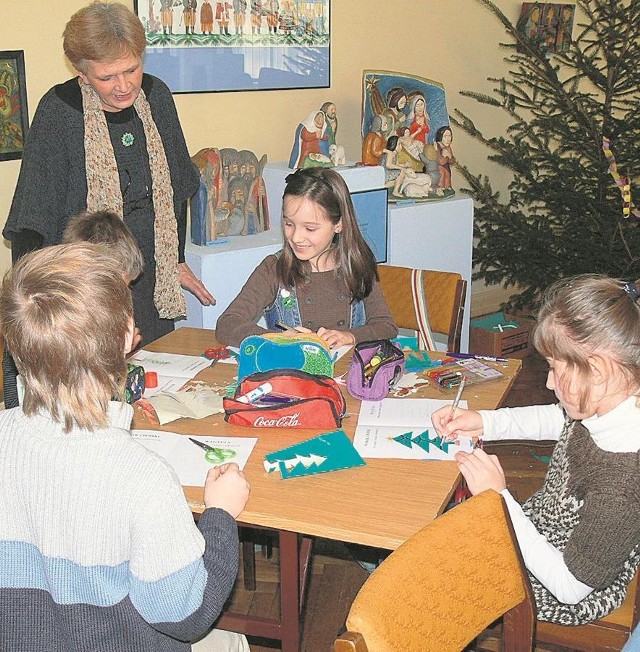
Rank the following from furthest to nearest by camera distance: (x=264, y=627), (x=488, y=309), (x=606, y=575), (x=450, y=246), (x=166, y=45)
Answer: (x=488, y=309) < (x=450, y=246) < (x=166, y=45) < (x=264, y=627) < (x=606, y=575)

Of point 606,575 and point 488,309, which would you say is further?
point 488,309

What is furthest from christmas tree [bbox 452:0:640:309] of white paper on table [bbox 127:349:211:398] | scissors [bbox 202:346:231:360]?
white paper on table [bbox 127:349:211:398]

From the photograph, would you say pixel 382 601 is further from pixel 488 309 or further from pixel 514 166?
pixel 488 309

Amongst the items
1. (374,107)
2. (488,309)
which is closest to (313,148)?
(374,107)

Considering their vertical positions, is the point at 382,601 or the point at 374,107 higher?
the point at 374,107

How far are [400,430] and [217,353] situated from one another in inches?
25.9

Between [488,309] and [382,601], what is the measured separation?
4380mm

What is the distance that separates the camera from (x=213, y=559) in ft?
4.50

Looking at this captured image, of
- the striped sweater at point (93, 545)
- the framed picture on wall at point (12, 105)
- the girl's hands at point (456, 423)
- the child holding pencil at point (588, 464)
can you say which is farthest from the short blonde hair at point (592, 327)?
the framed picture on wall at point (12, 105)

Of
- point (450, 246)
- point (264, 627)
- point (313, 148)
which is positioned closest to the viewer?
point (264, 627)

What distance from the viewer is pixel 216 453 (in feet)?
5.95

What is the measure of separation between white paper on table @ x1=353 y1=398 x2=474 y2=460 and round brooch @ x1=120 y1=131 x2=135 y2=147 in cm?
112

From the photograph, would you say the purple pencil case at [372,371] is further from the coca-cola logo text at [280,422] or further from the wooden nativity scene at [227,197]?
the wooden nativity scene at [227,197]

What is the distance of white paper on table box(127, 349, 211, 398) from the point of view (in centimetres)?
216
